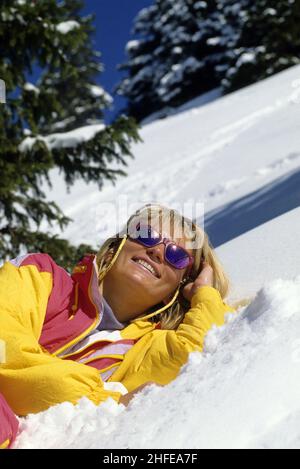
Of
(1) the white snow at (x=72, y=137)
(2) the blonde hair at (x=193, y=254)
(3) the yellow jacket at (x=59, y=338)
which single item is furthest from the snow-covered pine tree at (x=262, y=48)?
(3) the yellow jacket at (x=59, y=338)

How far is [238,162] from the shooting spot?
402 inches

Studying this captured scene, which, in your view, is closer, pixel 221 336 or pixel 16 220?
pixel 221 336

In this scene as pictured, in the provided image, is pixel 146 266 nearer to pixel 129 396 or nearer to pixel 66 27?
pixel 129 396

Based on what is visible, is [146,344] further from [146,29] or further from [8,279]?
[146,29]

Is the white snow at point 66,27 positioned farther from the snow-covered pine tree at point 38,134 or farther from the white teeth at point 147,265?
the white teeth at point 147,265

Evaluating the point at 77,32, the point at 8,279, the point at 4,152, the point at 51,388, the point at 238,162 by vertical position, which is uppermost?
the point at 77,32

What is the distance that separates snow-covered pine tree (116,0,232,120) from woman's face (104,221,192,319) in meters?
30.7

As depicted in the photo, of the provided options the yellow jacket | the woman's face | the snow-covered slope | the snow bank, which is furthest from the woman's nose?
the snow bank

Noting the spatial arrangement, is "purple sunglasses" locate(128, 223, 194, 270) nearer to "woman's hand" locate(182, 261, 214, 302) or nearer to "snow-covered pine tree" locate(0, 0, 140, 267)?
"woman's hand" locate(182, 261, 214, 302)

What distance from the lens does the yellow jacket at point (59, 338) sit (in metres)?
2.03

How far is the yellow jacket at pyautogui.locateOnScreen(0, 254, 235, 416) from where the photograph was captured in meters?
2.03

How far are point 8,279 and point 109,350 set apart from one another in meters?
0.51

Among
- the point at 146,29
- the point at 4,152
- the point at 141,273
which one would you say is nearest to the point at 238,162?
the point at 4,152
